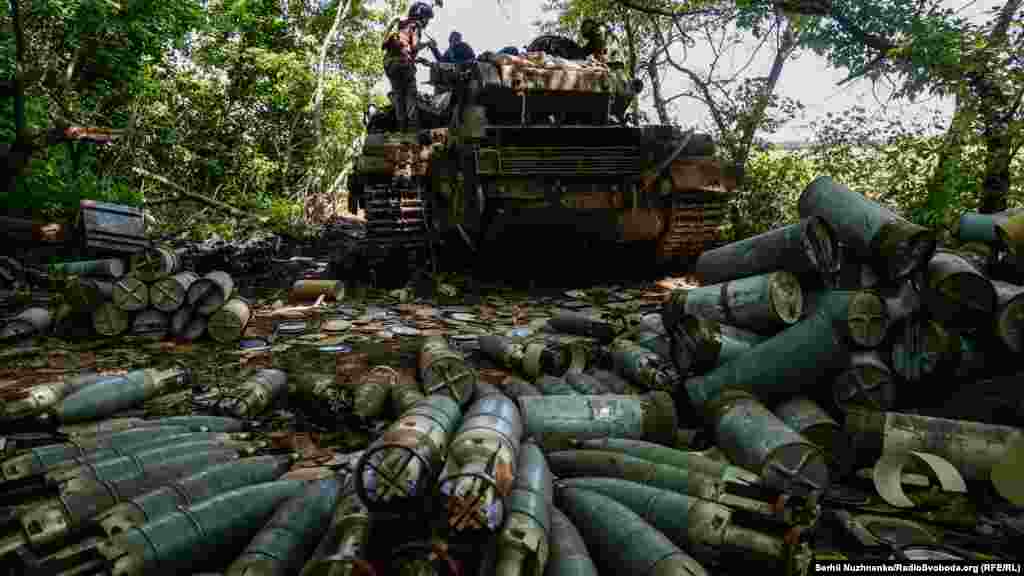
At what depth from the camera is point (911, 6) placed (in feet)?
23.6

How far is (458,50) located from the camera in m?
11.8

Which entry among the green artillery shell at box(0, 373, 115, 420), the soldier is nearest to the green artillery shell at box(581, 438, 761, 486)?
the green artillery shell at box(0, 373, 115, 420)

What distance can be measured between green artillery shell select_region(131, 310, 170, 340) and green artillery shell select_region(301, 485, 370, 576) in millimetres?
4604

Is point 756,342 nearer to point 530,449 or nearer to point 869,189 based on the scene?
point 530,449

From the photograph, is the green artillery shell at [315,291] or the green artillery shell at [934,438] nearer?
the green artillery shell at [934,438]

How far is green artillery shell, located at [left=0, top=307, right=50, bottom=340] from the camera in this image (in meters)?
5.43

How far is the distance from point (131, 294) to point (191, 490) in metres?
4.16

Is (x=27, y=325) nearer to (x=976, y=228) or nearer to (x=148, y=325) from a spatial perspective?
(x=148, y=325)

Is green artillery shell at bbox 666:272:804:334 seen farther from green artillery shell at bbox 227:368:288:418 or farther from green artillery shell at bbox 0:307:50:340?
green artillery shell at bbox 0:307:50:340

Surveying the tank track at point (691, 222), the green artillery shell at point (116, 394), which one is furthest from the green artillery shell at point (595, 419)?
the tank track at point (691, 222)

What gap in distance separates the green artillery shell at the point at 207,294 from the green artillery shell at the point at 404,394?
2932 millimetres

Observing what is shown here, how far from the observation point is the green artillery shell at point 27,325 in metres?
5.43

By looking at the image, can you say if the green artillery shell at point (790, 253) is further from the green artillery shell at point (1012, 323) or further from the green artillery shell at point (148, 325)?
the green artillery shell at point (148, 325)

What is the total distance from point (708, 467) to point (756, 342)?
1.39 metres
